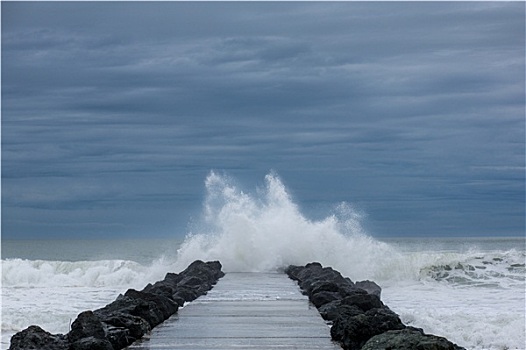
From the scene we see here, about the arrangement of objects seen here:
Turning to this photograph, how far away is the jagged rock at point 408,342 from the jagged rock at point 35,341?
7.28ft

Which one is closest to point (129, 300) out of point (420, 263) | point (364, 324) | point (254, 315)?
point (254, 315)

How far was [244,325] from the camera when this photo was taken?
26.8ft

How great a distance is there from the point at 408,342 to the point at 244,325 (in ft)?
9.34

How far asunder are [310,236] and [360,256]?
1579 mm

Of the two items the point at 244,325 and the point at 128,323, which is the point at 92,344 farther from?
the point at 244,325

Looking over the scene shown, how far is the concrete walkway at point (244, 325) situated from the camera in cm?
698

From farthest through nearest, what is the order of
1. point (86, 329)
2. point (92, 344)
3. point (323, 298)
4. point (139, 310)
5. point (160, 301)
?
1. point (323, 298)
2. point (160, 301)
3. point (139, 310)
4. point (86, 329)
5. point (92, 344)

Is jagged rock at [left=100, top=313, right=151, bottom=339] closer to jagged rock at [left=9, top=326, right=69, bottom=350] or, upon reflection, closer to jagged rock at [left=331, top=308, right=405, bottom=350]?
jagged rock at [left=9, top=326, right=69, bottom=350]

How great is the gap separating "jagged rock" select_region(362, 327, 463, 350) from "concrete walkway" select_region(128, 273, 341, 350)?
100 centimetres

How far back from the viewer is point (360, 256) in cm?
2442

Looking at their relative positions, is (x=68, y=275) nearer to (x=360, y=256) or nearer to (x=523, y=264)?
(x=360, y=256)

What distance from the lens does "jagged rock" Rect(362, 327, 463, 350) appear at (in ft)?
17.9

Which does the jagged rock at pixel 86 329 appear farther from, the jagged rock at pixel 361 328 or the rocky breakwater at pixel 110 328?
the jagged rock at pixel 361 328

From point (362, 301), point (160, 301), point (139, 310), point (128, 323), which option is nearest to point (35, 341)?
point (128, 323)
